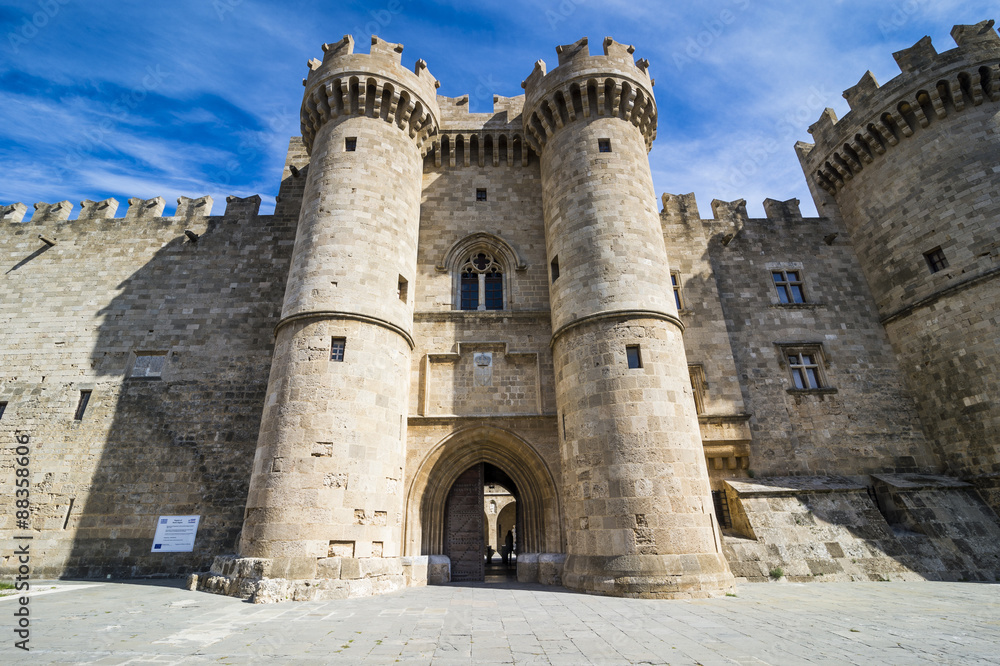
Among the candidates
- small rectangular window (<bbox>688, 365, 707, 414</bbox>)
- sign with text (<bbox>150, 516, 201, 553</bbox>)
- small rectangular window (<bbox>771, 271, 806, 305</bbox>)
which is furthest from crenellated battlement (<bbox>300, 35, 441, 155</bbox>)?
small rectangular window (<bbox>771, 271, 806, 305</bbox>)

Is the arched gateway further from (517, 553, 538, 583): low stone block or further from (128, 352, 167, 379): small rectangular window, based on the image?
(128, 352, 167, 379): small rectangular window

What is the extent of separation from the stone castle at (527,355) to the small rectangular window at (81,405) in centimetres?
9

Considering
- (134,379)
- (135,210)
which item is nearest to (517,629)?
(134,379)

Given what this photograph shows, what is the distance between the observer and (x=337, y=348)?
10.1m

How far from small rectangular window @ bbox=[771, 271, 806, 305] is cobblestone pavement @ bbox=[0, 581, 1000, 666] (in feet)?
28.0

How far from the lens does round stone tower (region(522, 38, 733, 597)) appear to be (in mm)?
8523

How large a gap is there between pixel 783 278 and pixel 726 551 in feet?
29.4

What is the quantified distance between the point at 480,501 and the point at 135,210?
1472 centimetres

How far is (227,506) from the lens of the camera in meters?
11.6

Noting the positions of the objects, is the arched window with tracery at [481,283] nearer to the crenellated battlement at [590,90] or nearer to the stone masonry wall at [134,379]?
the crenellated battlement at [590,90]

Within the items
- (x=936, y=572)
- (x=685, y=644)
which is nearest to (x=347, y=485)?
(x=685, y=644)

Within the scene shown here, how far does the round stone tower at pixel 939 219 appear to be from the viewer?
1176 centimetres

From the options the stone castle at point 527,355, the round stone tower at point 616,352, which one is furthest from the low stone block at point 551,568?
the round stone tower at point 616,352

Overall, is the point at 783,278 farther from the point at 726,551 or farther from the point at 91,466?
the point at 91,466
